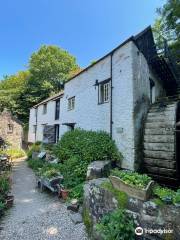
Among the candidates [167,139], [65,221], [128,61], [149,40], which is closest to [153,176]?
[167,139]

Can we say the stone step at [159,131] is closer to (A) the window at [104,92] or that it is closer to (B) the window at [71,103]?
(A) the window at [104,92]

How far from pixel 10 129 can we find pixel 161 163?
20.4 metres

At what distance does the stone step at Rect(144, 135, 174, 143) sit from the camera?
7988 millimetres

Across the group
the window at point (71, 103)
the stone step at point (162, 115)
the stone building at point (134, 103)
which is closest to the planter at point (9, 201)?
the stone building at point (134, 103)

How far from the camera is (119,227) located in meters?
4.23

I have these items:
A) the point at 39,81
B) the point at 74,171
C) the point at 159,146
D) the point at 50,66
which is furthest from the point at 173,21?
the point at 39,81

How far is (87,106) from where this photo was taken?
12578 mm

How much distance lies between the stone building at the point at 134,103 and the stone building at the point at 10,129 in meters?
13.2

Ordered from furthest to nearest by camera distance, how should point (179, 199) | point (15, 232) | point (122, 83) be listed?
point (122, 83), point (15, 232), point (179, 199)

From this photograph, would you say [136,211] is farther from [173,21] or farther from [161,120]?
[173,21]

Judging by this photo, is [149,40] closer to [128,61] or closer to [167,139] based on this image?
[128,61]

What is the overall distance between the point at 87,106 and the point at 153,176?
20.4ft

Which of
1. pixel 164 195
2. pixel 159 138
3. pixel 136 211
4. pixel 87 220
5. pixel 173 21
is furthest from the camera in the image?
pixel 173 21

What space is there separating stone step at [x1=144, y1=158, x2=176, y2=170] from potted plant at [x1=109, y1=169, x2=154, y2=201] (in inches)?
121
